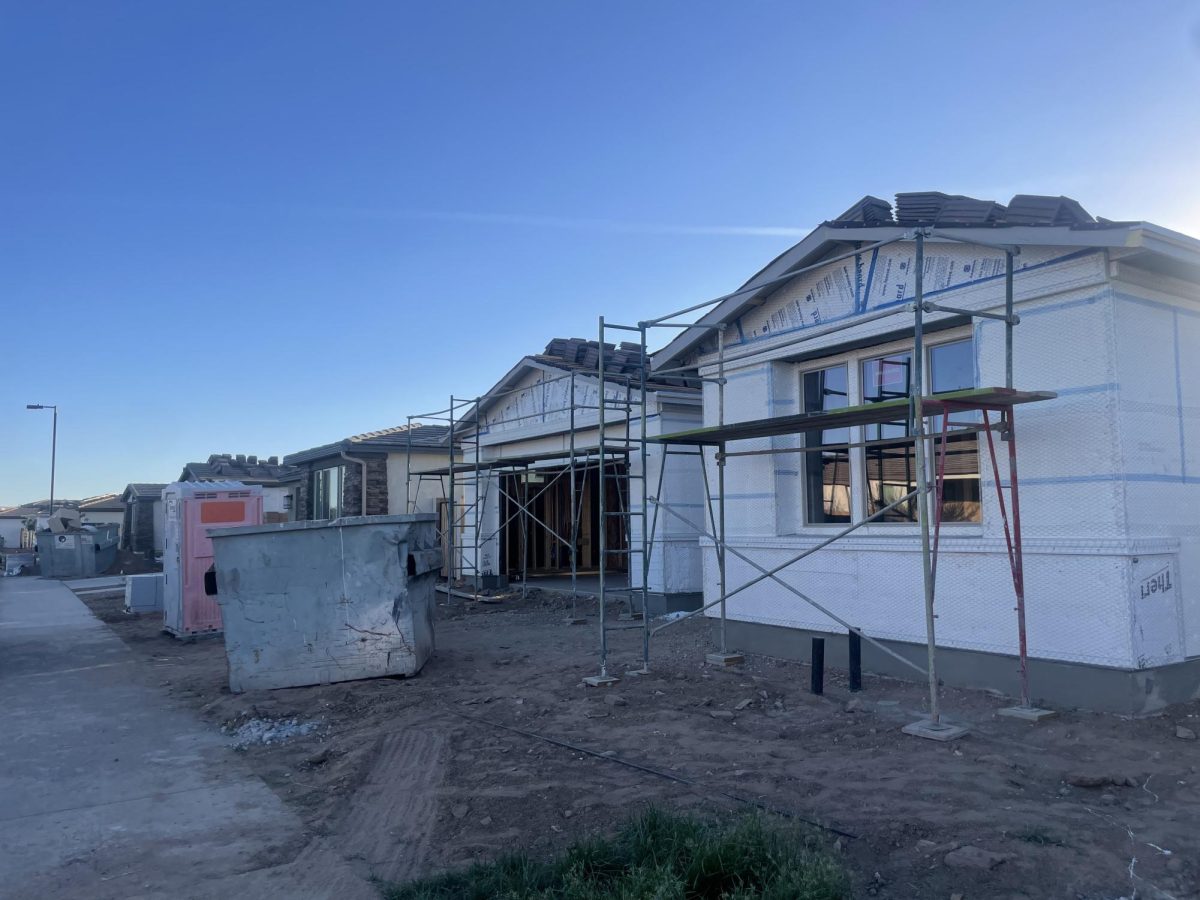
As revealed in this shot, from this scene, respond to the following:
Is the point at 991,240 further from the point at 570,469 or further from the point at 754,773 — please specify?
the point at 570,469

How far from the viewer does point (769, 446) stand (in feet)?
30.9

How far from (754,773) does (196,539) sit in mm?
10287

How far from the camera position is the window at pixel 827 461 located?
896 cm

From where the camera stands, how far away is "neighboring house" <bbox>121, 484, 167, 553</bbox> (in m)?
39.7

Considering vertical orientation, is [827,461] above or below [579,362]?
below

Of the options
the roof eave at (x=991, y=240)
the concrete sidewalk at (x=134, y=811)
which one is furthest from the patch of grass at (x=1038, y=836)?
the roof eave at (x=991, y=240)

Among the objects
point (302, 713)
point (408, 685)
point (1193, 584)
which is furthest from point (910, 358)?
point (302, 713)

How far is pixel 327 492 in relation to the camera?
76.5 feet

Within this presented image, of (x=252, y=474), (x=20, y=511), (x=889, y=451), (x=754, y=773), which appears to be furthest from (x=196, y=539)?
(x=20, y=511)

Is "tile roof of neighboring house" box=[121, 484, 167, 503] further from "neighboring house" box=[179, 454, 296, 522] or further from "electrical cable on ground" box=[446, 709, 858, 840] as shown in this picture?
"electrical cable on ground" box=[446, 709, 858, 840]

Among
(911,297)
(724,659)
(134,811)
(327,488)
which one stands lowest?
(134,811)

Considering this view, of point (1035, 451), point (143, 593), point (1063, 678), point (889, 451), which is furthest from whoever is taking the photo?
point (143, 593)

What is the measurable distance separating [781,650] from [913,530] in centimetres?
199

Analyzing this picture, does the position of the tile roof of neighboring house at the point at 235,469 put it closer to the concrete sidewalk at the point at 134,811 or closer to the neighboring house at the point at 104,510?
the neighboring house at the point at 104,510
